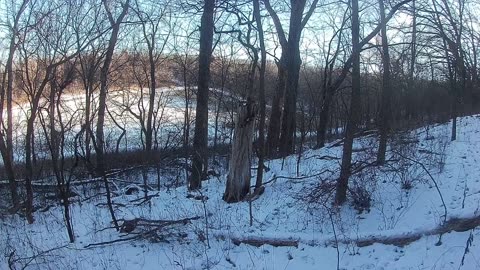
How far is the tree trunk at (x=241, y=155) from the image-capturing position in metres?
9.43

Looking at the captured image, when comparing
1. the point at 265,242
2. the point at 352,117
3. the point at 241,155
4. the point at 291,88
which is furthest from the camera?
the point at 291,88

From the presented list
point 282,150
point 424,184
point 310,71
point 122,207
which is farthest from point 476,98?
point 122,207

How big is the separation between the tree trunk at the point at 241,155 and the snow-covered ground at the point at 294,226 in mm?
325

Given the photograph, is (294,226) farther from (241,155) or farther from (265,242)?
(241,155)

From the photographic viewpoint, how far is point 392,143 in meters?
13.7

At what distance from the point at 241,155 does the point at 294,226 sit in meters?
1.88

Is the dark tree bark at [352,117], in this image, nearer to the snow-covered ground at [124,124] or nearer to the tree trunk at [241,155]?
the tree trunk at [241,155]

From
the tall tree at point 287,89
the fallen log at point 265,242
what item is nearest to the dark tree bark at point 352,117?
the fallen log at point 265,242

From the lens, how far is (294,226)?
27.6 feet

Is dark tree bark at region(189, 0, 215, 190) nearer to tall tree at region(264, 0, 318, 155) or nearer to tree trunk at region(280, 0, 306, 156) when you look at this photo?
tall tree at region(264, 0, 318, 155)

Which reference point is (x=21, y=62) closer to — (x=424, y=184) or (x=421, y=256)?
(x=424, y=184)

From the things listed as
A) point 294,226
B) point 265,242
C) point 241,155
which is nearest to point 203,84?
point 241,155

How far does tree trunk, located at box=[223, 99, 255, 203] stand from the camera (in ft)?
30.9

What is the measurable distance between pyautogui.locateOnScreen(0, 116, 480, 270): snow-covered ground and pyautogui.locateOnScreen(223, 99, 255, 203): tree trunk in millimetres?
325
